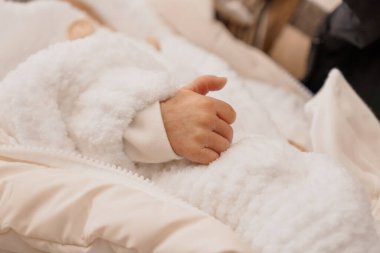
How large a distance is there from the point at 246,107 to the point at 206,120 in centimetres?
23

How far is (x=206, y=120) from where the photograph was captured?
66cm

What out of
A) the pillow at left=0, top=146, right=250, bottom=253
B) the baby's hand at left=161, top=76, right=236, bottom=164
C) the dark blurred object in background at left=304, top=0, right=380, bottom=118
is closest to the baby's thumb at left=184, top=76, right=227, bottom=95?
the baby's hand at left=161, top=76, right=236, bottom=164

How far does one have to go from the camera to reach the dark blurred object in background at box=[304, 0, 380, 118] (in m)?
0.89

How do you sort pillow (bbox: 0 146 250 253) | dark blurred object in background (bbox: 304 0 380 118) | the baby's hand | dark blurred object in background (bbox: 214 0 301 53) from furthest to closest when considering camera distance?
dark blurred object in background (bbox: 214 0 301 53) < dark blurred object in background (bbox: 304 0 380 118) < the baby's hand < pillow (bbox: 0 146 250 253)

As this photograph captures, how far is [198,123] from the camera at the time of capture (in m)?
0.66

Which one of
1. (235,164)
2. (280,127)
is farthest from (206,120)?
(280,127)

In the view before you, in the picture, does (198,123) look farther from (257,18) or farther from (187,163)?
(257,18)

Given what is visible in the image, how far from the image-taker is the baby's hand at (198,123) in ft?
2.12

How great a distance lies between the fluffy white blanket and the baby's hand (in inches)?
0.7

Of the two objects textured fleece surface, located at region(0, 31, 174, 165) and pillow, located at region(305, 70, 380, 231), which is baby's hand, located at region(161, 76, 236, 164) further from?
pillow, located at region(305, 70, 380, 231)

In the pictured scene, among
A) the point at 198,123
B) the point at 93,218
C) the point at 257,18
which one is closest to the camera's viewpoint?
the point at 93,218

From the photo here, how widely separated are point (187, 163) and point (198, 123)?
6 cm

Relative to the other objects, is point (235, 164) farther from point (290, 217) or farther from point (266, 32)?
point (266, 32)

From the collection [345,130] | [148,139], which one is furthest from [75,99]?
[345,130]
